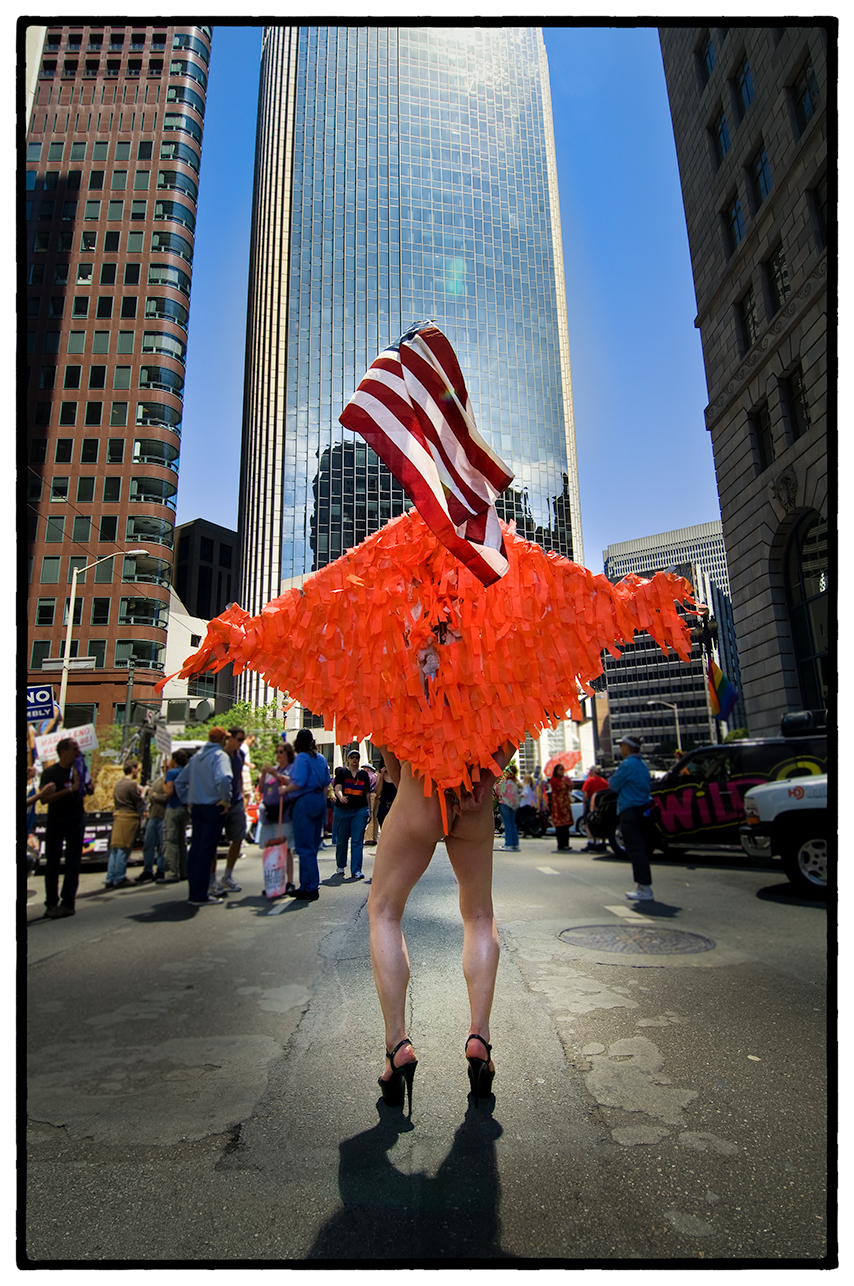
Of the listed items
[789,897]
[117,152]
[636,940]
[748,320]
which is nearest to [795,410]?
[748,320]

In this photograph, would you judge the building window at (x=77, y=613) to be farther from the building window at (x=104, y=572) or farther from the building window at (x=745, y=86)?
the building window at (x=745, y=86)

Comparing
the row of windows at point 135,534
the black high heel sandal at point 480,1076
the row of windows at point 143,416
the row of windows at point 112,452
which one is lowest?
the black high heel sandal at point 480,1076

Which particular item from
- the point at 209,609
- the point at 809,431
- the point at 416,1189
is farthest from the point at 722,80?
the point at 416,1189

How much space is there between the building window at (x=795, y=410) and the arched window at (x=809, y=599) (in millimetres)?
343

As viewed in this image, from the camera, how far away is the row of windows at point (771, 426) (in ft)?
5.75

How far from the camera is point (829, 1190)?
3.61ft

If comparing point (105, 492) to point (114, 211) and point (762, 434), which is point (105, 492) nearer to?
point (114, 211)

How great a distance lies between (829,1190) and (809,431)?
1612 mm

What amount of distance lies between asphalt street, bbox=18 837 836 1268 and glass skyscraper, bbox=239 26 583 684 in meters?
1.35

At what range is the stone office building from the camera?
130 cm

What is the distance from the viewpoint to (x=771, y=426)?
5.98 ft

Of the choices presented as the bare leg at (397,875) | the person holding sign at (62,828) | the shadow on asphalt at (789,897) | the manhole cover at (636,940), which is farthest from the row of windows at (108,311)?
the shadow on asphalt at (789,897)

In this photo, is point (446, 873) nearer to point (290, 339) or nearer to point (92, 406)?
point (92, 406)

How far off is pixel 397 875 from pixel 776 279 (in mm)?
1820
